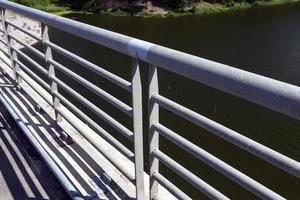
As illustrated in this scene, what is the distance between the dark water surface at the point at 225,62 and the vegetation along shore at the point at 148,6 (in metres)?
2.09

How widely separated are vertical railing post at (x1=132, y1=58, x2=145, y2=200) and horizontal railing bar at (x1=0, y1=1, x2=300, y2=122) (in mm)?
121

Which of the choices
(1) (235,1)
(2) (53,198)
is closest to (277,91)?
(2) (53,198)

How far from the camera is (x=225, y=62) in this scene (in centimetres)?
1767

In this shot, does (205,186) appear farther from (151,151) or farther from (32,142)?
(32,142)

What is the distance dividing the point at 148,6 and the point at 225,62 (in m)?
19.4

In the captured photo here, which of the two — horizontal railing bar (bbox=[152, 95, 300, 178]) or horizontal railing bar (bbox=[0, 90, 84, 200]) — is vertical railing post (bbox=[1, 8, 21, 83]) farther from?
horizontal railing bar (bbox=[152, 95, 300, 178])

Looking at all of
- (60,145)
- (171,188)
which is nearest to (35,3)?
(60,145)

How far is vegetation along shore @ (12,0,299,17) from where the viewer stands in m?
34.7

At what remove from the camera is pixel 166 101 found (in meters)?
1.77

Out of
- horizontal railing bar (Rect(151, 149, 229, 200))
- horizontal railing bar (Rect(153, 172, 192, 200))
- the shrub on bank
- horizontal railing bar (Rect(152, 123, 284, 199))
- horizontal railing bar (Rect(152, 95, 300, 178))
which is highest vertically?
horizontal railing bar (Rect(152, 95, 300, 178))

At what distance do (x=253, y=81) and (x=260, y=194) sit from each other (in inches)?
18.0

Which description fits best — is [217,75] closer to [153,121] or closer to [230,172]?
[230,172]

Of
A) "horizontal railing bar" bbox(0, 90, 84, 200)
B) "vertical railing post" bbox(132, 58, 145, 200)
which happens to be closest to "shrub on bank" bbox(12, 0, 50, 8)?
"horizontal railing bar" bbox(0, 90, 84, 200)

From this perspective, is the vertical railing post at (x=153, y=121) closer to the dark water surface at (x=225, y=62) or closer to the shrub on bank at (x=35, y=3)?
the dark water surface at (x=225, y=62)
